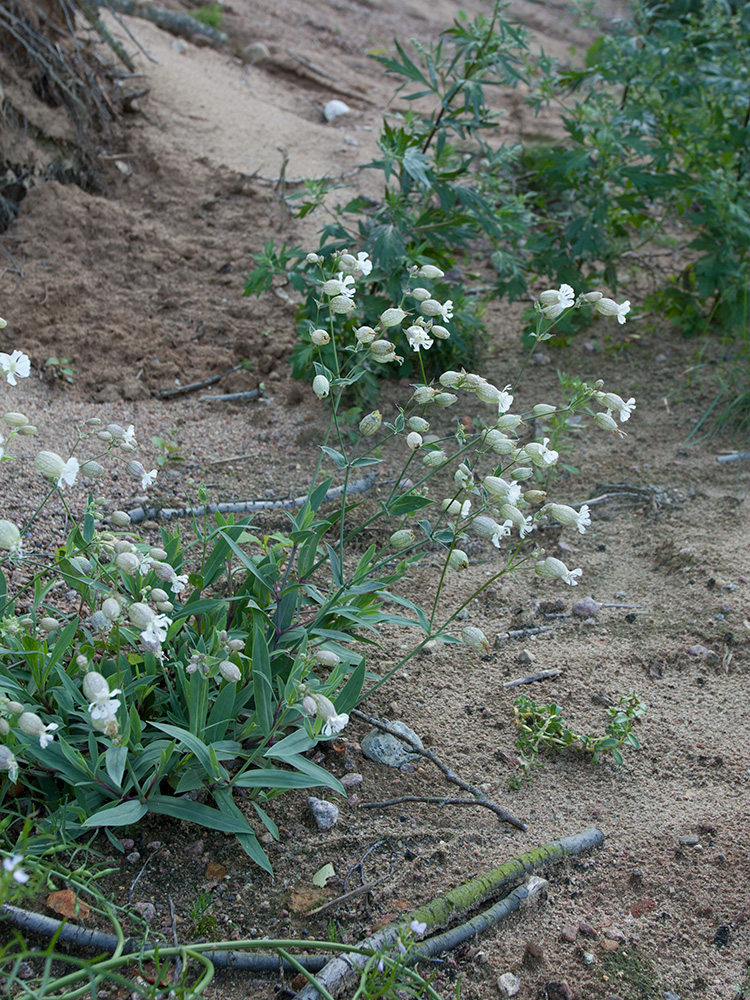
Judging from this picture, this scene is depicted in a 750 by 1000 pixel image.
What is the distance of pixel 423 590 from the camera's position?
8.91 ft

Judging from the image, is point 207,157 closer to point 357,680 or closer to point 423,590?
point 423,590

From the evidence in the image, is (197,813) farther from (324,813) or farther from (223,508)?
(223,508)

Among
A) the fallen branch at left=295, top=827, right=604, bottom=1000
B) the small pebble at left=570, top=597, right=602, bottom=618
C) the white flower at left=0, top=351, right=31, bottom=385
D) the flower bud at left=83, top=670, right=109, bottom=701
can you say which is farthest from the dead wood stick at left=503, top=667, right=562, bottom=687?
the white flower at left=0, top=351, right=31, bottom=385

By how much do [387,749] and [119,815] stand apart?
0.73m

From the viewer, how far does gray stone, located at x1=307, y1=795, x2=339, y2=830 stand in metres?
1.88

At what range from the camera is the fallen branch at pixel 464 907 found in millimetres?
1531

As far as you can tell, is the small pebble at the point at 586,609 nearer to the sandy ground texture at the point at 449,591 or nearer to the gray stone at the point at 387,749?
the sandy ground texture at the point at 449,591

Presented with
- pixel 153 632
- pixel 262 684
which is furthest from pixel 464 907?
pixel 153 632

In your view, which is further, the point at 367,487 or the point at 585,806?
the point at 367,487

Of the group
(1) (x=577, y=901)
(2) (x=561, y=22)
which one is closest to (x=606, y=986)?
(1) (x=577, y=901)

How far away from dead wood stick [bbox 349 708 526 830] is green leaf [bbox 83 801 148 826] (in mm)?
687

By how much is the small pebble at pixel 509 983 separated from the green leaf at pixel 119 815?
2.61 ft

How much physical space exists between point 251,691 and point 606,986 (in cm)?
95

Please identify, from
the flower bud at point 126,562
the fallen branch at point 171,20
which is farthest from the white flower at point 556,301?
the fallen branch at point 171,20
